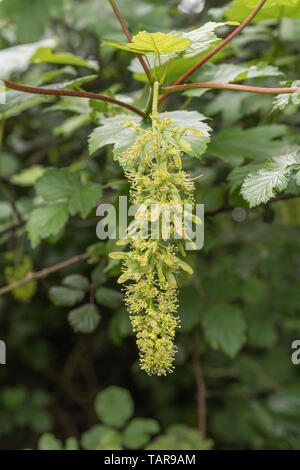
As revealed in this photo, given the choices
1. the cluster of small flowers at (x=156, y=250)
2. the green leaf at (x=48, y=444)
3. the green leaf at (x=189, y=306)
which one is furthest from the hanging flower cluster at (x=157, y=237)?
the green leaf at (x=189, y=306)

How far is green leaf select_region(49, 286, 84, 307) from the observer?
1370 mm

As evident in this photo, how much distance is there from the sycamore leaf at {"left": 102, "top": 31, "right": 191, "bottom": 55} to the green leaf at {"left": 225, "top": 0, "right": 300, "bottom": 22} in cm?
30

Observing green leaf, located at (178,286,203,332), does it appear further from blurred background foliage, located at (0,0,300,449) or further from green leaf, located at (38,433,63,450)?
green leaf, located at (38,433,63,450)

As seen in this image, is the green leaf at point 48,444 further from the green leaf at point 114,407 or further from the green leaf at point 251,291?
the green leaf at point 251,291

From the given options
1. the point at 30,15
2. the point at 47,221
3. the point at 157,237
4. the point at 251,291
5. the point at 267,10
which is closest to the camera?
the point at 157,237

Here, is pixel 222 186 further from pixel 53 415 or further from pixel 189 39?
pixel 53 415

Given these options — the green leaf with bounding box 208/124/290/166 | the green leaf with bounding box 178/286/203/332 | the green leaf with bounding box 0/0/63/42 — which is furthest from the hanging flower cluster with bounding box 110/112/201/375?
the green leaf with bounding box 0/0/63/42

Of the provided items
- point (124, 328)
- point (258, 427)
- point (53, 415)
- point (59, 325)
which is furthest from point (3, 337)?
point (258, 427)

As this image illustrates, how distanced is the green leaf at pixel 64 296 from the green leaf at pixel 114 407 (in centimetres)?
57

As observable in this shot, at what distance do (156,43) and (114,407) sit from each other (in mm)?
1410

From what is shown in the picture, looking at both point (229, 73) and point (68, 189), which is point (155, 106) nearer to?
point (229, 73)

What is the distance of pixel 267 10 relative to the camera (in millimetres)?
1160

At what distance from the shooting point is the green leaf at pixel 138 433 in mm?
1534

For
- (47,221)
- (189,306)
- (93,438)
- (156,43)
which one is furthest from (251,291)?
(156,43)
